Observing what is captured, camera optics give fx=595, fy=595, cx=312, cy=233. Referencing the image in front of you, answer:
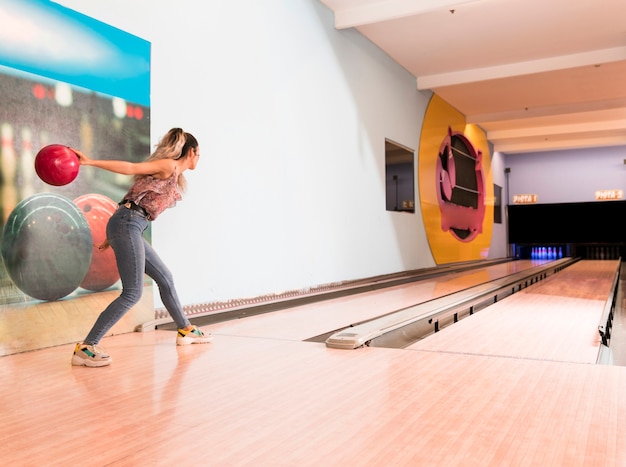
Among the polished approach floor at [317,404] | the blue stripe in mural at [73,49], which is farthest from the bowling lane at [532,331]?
the blue stripe in mural at [73,49]

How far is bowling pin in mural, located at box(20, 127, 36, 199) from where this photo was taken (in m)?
2.63

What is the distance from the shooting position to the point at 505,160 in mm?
14461

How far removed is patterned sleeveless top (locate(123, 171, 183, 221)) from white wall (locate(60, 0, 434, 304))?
3.23 ft

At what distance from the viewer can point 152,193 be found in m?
2.46

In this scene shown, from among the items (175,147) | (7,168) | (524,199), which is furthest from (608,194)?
(7,168)

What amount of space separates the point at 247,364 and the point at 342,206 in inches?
144

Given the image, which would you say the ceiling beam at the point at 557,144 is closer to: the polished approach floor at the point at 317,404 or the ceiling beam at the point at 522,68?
the ceiling beam at the point at 522,68

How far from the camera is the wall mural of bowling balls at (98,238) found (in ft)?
9.65

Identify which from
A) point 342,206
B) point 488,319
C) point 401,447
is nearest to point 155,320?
point 488,319

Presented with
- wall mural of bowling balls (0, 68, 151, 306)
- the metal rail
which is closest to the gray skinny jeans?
wall mural of bowling balls (0, 68, 151, 306)

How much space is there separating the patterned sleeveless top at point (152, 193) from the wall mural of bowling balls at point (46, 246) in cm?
52

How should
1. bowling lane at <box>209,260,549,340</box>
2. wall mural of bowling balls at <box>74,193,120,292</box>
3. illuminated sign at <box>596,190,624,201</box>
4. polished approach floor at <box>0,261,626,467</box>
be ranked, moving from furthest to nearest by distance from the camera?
illuminated sign at <box>596,190,624,201</box> < bowling lane at <box>209,260,549,340</box> < wall mural of bowling balls at <box>74,193,120,292</box> < polished approach floor at <box>0,261,626,467</box>

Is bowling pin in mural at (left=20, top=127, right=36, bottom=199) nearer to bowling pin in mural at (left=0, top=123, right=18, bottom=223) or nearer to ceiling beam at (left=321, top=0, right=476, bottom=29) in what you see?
bowling pin in mural at (left=0, top=123, right=18, bottom=223)

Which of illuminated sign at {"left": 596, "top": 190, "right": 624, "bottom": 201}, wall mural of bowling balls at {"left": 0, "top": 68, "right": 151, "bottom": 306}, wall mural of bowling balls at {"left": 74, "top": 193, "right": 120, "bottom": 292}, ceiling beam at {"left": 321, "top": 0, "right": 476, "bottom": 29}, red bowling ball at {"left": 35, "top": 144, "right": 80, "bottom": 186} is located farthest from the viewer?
illuminated sign at {"left": 596, "top": 190, "right": 624, "bottom": 201}
